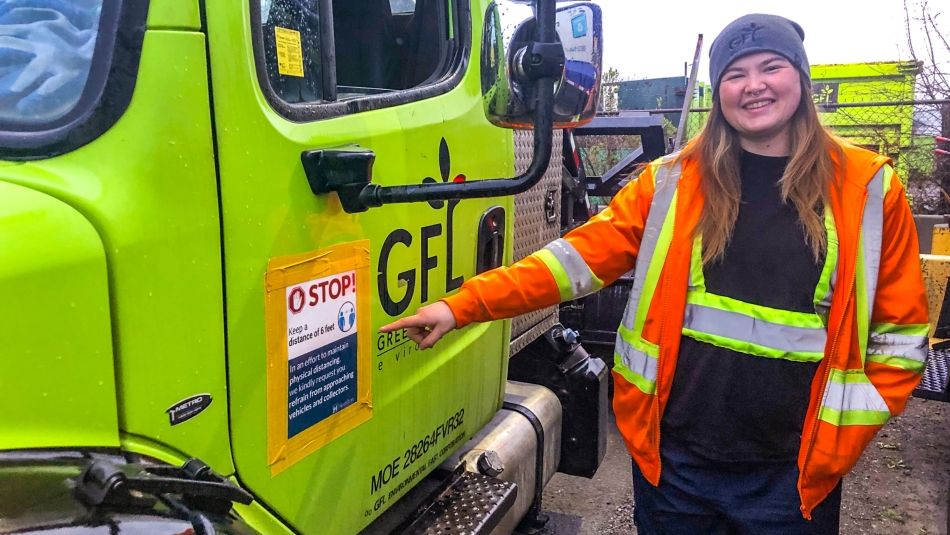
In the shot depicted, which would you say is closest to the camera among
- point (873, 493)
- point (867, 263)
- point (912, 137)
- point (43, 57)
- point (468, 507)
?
point (43, 57)

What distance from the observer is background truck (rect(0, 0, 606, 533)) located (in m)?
1.04

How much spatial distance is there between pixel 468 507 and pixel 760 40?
134cm

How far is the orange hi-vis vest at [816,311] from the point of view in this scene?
177cm

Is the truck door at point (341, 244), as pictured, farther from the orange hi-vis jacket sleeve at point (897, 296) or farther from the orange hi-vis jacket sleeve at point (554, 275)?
the orange hi-vis jacket sleeve at point (897, 296)

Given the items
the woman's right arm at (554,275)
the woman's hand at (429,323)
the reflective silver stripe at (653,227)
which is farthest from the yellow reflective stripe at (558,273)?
the woman's hand at (429,323)

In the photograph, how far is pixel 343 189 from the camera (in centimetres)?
154

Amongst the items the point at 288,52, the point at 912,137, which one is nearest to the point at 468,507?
the point at 288,52

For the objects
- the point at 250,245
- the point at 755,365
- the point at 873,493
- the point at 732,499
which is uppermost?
the point at 250,245

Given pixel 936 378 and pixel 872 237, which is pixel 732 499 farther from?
pixel 936 378

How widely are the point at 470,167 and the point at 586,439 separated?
4.72 ft

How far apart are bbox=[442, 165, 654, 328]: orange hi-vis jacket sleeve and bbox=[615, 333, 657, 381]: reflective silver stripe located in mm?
171

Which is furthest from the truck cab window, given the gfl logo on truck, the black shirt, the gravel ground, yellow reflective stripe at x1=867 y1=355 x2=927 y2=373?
the gravel ground

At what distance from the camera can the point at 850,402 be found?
1.77 m

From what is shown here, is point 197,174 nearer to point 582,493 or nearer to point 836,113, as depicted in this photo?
point 582,493
